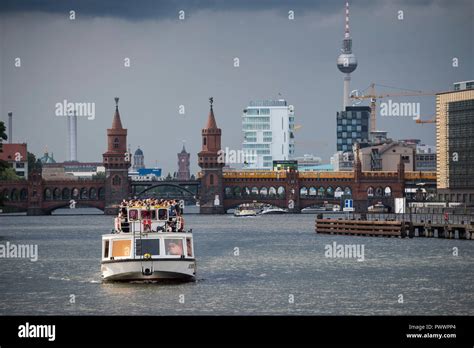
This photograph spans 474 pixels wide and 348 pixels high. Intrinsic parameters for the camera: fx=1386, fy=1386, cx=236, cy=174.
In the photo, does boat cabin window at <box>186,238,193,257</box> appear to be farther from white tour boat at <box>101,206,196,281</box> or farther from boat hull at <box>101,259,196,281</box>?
boat hull at <box>101,259,196,281</box>

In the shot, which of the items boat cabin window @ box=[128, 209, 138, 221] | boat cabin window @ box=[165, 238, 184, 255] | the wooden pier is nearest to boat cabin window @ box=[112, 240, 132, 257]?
boat cabin window @ box=[165, 238, 184, 255]

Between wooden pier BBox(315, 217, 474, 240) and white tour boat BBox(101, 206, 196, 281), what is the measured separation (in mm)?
58004

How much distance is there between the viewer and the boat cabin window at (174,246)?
72.8m

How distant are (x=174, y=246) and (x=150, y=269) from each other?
5.76 feet

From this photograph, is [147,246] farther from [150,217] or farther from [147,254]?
[150,217]

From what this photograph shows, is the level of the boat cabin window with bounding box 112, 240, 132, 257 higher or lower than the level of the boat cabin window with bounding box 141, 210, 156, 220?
lower

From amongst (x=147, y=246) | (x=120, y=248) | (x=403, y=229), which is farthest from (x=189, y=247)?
(x=403, y=229)

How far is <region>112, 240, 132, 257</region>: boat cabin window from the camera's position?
7325 cm

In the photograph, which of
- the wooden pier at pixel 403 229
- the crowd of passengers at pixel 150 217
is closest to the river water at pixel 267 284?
the crowd of passengers at pixel 150 217

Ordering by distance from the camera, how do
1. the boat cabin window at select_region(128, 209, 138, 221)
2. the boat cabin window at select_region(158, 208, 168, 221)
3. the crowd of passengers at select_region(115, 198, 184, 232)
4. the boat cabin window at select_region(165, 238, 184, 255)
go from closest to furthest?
the boat cabin window at select_region(165, 238, 184, 255), the crowd of passengers at select_region(115, 198, 184, 232), the boat cabin window at select_region(128, 209, 138, 221), the boat cabin window at select_region(158, 208, 168, 221)
